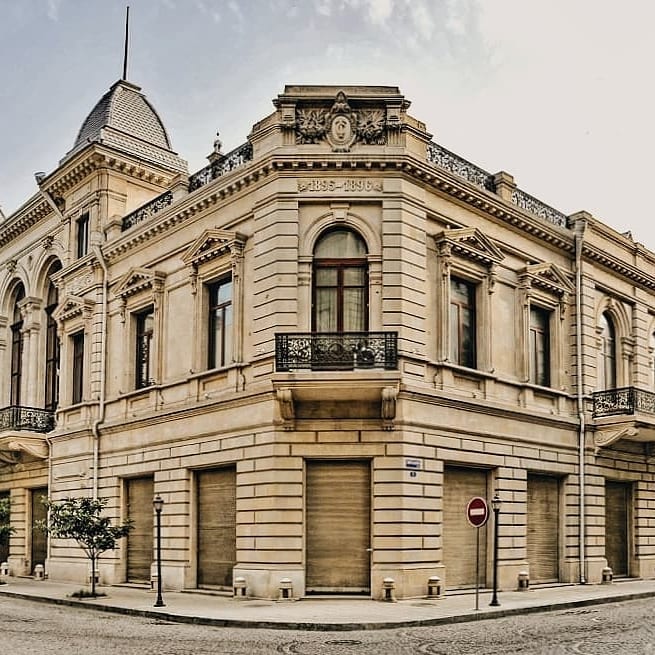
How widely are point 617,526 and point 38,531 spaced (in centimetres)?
1920

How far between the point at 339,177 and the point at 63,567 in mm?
15469

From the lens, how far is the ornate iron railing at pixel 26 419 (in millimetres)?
33219

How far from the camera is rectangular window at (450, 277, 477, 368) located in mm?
24703

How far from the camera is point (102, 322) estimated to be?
3000 centimetres

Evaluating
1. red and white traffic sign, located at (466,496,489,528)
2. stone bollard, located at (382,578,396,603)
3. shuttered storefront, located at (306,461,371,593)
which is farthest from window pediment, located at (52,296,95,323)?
red and white traffic sign, located at (466,496,489,528)

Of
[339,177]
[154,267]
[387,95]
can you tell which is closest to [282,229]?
[339,177]

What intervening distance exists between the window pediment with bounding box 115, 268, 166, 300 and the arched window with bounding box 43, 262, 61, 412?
21.7 ft

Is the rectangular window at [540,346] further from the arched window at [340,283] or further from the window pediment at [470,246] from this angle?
the arched window at [340,283]

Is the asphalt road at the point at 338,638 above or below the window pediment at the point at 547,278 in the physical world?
below

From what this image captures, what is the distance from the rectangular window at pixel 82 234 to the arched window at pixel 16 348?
6.03 meters

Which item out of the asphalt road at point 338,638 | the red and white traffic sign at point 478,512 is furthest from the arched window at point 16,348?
the red and white traffic sign at point 478,512

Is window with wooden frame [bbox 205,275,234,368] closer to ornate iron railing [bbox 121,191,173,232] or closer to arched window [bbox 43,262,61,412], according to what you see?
ornate iron railing [bbox 121,191,173,232]

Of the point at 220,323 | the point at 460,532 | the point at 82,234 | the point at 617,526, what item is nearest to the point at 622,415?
the point at 617,526

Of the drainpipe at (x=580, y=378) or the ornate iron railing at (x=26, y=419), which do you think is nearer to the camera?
the drainpipe at (x=580, y=378)
